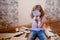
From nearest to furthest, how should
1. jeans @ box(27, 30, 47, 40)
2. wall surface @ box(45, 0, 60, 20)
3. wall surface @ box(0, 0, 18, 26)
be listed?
jeans @ box(27, 30, 47, 40) < wall surface @ box(0, 0, 18, 26) < wall surface @ box(45, 0, 60, 20)

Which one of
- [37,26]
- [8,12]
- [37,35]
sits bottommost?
[37,35]

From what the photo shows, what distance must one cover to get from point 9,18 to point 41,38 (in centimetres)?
105

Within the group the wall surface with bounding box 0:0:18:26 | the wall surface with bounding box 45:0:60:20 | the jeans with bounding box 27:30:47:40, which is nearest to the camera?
the jeans with bounding box 27:30:47:40

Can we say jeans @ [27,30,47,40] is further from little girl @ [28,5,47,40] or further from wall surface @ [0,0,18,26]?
wall surface @ [0,0,18,26]

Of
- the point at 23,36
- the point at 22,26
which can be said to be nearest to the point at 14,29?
the point at 22,26

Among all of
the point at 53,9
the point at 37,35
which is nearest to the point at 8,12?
the point at 53,9

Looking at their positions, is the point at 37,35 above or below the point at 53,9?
below

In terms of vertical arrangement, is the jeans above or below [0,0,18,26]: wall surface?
below

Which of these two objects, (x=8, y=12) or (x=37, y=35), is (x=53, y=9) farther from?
(x=37, y=35)

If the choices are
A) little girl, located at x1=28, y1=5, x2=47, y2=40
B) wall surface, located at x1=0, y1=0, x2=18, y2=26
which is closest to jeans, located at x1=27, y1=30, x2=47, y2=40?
little girl, located at x1=28, y1=5, x2=47, y2=40

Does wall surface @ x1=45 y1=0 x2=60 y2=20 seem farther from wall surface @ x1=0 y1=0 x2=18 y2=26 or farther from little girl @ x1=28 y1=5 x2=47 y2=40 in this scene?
little girl @ x1=28 y1=5 x2=47 y2=40

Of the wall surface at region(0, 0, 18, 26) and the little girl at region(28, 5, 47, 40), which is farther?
the wall surface at region(0, 0, 18, 26)

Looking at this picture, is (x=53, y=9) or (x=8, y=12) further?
(x=53, y=9)

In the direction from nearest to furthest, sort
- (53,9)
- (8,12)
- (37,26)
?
1. (37,26)
2. (8,12)
3. (53,9)
